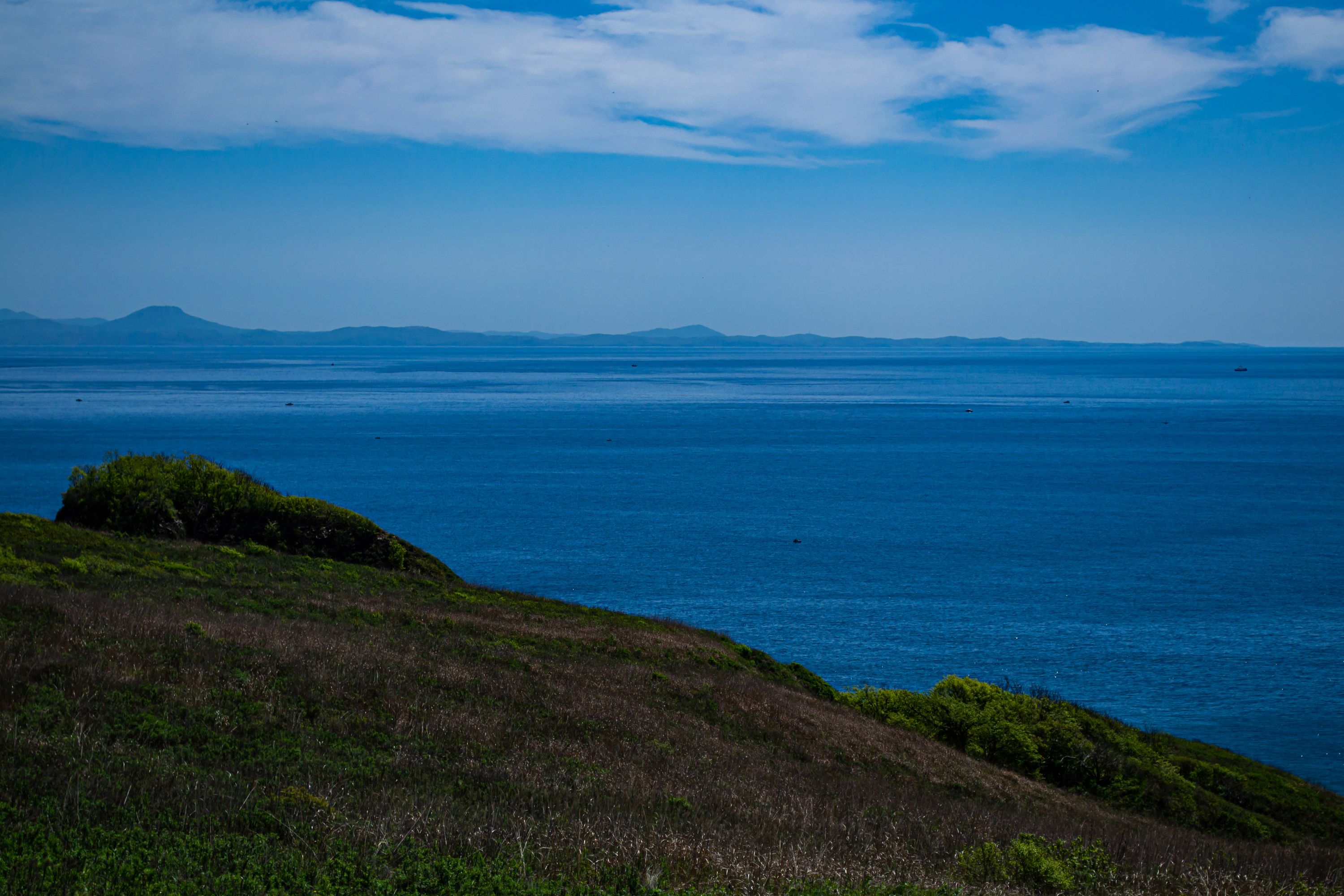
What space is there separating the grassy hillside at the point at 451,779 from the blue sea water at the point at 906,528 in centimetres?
1966

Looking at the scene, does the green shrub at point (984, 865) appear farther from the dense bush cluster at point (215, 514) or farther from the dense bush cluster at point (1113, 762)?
the dense bush cluster at point (215, 514)

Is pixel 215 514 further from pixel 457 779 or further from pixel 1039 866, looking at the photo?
pixel 1039 866

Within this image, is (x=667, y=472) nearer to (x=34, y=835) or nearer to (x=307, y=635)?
(x=307, y=635)

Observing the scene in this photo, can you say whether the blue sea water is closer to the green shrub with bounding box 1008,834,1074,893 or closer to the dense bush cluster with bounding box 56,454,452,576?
the dense bush cluster with bounding box 56,454,452,576

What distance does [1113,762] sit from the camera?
1073 inches

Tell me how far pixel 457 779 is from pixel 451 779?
73 mm

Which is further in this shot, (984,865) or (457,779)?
(457,779)

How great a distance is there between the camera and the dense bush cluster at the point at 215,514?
1486 inches

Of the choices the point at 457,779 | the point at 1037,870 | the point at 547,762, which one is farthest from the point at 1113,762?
the point at 457,779

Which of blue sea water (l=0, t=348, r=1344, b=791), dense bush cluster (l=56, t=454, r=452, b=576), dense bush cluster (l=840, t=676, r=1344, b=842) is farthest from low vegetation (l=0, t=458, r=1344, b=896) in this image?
blue sea water (l=0, t=348, r=1344, b=791)

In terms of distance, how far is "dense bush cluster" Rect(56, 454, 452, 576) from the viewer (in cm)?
3775

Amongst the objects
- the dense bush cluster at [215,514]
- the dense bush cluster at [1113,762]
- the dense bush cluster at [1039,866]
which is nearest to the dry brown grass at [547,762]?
the dense bush cluster at [1039,866]

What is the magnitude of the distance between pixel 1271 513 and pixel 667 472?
171 ft

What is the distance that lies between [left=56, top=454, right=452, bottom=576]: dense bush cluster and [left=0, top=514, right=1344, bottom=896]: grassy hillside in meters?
11.4
